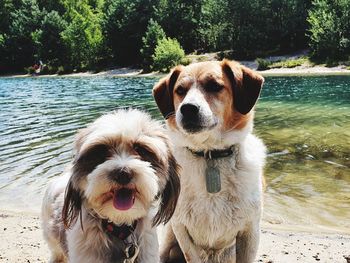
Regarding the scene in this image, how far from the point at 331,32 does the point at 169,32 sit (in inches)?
990

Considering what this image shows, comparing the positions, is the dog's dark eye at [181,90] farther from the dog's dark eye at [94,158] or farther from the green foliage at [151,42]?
the green foliage at [151,42]

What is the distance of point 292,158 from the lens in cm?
1002

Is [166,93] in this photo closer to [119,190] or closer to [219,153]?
[219,153]

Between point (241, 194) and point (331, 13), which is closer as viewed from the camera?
point (241, 194)

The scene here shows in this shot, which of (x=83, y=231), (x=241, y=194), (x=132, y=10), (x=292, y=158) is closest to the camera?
(x=83, y=231)

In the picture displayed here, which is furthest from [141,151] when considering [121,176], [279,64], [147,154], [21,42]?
[21,42]

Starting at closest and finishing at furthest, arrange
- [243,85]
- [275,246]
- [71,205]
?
[71,205] → [243,85] → [275,246]

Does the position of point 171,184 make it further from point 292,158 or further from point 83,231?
point 292,158

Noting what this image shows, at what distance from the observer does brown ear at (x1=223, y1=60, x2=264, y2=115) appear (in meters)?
4.41

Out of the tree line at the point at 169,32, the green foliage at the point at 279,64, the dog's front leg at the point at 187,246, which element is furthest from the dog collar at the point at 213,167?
the tree line at the point at 169,32

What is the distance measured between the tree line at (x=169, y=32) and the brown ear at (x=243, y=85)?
45.0 meters

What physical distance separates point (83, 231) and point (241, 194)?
160 cm

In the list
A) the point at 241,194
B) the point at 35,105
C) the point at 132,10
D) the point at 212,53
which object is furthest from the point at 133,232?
the point at 132,10

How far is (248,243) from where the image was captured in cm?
436
